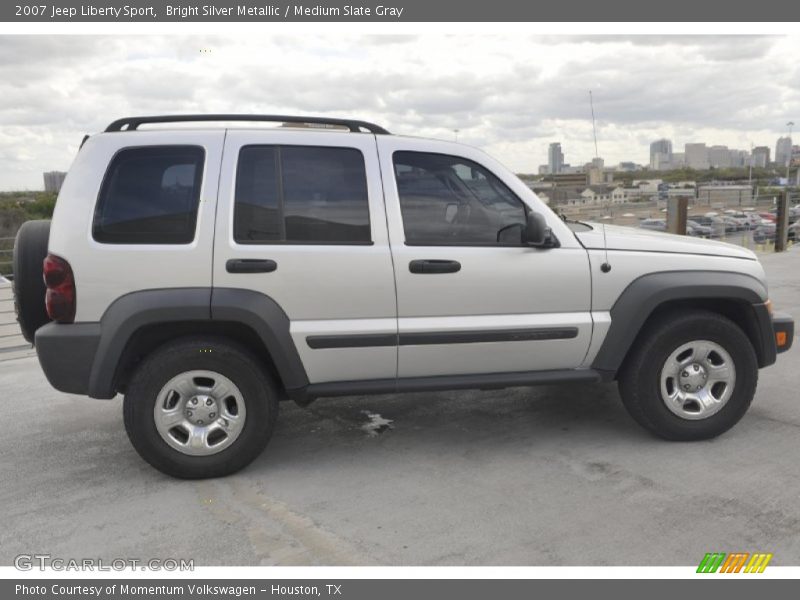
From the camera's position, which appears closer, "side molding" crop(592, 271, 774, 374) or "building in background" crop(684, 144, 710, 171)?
"side molding" crop(592, 271, 774, 374)

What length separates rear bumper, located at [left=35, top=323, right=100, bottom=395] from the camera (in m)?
3.74

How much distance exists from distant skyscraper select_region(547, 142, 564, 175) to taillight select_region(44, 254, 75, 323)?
3.70 meters

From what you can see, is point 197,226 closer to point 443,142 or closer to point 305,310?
point 305,310

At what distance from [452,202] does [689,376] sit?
6.10 ft

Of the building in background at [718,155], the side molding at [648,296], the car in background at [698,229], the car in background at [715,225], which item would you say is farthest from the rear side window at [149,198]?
the building in background at [718,155]

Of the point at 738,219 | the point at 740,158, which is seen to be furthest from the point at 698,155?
the point at 740,158

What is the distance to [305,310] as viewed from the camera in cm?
393

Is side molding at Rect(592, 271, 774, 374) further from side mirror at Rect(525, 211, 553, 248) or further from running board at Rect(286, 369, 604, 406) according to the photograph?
side mirror at Rect(525, 211, 553, 248)

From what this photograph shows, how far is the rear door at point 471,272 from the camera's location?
4.03 metres

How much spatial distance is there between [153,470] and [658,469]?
297 centimetres

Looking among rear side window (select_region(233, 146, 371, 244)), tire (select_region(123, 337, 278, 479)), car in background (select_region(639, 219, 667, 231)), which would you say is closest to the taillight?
tire (select_region(123, 337, 278, 479))

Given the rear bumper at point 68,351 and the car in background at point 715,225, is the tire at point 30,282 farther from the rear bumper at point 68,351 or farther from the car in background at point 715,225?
the car in background at point 715,225

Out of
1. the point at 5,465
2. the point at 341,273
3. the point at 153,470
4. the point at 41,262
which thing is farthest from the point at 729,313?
the point at 5,465

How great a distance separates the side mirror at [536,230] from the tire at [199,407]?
1.73m
